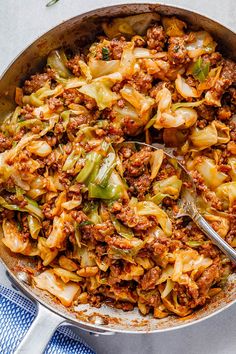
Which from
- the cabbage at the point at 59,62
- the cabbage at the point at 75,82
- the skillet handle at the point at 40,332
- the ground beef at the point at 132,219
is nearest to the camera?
the skillet handle at the point at 40,332

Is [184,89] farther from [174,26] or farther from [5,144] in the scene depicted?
[5,144]

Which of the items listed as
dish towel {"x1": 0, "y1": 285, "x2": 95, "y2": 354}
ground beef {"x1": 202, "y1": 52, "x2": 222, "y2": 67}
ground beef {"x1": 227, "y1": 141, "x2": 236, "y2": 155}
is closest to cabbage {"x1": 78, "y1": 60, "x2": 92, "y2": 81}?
ground beef {"x1": 202, "y1": 52, "x2": 222, "y2": 67}

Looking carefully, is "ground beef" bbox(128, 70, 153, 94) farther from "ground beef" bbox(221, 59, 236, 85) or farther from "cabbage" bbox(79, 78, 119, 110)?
"ground beef" bbox(221, 59, 236, 85)

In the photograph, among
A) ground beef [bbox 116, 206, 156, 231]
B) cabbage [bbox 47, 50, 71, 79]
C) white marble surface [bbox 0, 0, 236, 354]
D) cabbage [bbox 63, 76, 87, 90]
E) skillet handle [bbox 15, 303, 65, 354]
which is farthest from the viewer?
white marble surface [bbox 0, 0, 236, 354]

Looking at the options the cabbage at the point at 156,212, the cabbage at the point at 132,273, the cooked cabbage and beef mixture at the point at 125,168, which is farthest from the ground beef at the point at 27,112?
the cabbage at the point at 132,273

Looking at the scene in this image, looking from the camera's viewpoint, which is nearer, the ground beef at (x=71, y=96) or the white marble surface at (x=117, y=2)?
the ground beef at (x=71, y=96)

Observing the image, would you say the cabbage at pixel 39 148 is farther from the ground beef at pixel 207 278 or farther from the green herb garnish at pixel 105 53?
the ground beef at pixel 207 278

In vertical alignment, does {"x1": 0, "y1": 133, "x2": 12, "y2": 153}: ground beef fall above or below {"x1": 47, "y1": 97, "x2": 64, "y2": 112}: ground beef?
below

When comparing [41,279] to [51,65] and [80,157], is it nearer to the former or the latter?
[80,157]
